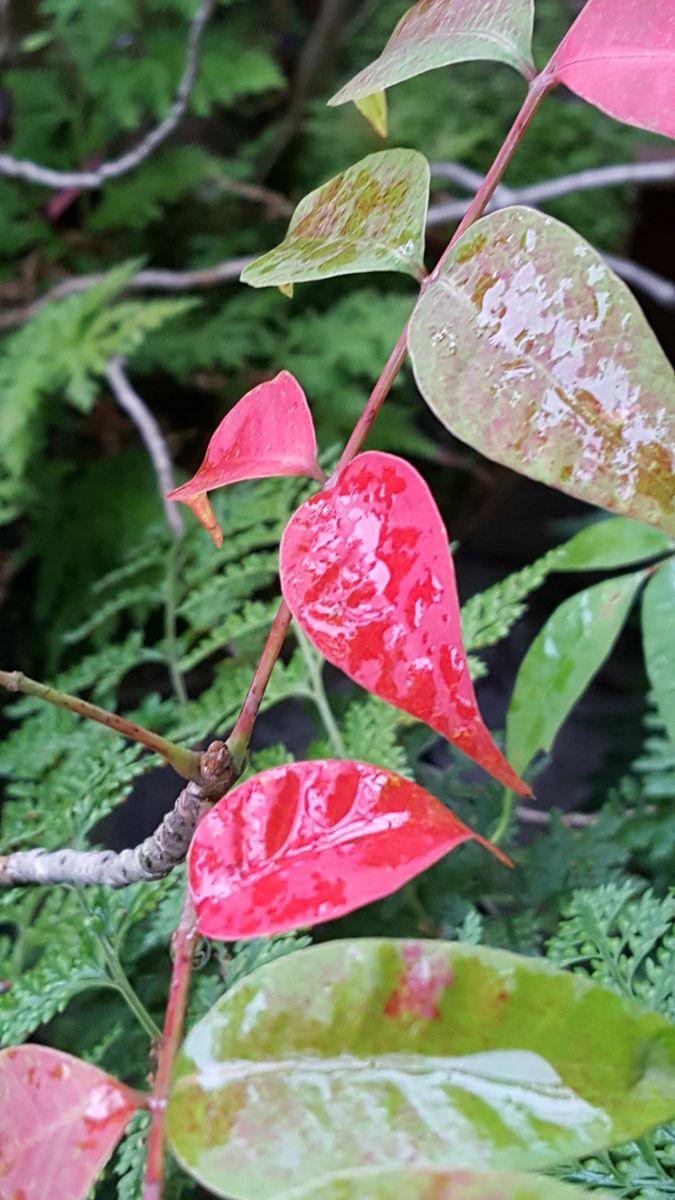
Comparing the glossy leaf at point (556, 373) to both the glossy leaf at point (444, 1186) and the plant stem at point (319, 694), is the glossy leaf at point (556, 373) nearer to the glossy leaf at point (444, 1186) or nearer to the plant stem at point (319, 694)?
the glossy leaf at point (444, 1186)

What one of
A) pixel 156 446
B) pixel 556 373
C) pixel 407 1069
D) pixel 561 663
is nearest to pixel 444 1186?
pixel 407 1069

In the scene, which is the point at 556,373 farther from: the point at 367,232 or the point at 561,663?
the point at 561,663

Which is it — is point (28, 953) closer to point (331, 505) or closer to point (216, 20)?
point (331, 505)

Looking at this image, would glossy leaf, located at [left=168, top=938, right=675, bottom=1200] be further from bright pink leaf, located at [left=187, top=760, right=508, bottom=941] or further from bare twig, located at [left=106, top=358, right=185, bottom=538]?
bare twig, located at [left=106, top=358, right=185, bottom=538]

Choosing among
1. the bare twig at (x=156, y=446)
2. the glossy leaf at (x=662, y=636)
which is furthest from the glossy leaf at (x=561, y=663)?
the bare twig at (x=156, y=446)

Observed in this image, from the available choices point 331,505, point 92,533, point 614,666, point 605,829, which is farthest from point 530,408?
point 614,666
